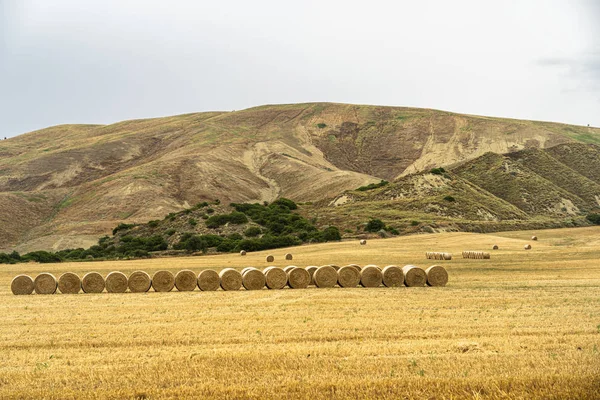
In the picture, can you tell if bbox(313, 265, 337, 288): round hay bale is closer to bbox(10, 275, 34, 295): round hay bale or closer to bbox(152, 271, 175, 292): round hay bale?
bbox(152, 271, 175, 292): round hay bale

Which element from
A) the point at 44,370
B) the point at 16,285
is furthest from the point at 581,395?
the point at 16,285

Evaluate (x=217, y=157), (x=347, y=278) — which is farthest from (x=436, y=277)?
(x=217, y=157)

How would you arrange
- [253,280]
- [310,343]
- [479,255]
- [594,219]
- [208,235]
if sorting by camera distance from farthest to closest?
[594,219] → [208,235] → [479,255] → [253,280] → [310,343]

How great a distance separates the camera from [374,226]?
70062 millimetres

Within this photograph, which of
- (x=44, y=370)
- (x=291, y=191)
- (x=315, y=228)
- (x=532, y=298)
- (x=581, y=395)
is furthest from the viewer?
(x=291, y=191)

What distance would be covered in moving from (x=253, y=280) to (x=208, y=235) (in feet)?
146

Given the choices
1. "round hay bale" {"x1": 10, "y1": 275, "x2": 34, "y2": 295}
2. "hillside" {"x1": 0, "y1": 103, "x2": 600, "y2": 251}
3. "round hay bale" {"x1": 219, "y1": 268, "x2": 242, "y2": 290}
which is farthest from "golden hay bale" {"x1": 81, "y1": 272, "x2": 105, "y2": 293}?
"hillside" {"x1": 0, "y1": 103, "x2": 600, "y2": 251}

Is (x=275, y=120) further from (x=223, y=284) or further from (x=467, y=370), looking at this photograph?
(x=467, y=370)

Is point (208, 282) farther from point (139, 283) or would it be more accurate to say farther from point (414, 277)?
point (414, 277)

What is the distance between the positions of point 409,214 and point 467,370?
65709 millimetres

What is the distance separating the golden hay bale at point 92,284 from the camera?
28.3 m

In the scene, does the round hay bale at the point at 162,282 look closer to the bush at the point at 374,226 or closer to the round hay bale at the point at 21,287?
the round hay bale at the point at 21,287

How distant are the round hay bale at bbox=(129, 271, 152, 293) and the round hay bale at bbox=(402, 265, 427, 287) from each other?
11.1 metres

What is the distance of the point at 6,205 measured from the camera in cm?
10062
